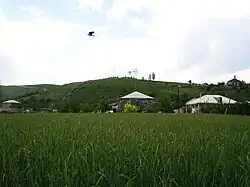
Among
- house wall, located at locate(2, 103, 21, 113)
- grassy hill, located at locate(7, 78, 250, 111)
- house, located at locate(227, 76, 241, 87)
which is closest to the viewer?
house wall, located at locate(2, 103, 21, 113)

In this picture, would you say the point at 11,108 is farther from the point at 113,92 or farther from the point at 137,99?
the point at 113,92

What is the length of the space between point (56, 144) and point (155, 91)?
221 ft

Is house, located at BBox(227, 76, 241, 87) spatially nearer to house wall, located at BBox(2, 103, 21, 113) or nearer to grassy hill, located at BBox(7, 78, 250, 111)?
grassy hill, located at BBox(7, 78, 250, 111)

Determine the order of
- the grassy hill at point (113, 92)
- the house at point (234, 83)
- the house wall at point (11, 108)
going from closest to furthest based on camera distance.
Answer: the house wall at point (11, 108), the grassy hill at point (113, 92), the house at point (234, 83)

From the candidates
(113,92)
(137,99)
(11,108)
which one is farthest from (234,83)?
(11,108)

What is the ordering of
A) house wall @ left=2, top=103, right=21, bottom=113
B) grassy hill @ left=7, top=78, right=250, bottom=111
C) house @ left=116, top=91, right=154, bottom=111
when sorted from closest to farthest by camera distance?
house wall @ left=2, top=103, right=21, bottom=113 → house @ left=116, top=91, right=154, bottom=111 → grassy hill @ left=7, top=78, right=250, bottom=111

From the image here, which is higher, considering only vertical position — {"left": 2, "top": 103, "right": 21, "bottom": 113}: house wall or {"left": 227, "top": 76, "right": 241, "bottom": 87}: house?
{"left": 227, "top": 76, "right": 241, "bottom": 87}: house

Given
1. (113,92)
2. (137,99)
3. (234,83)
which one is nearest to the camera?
(137,99)

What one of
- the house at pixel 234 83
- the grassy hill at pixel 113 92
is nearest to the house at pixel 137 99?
the grassy hill at pixel 113 92

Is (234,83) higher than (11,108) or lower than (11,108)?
higher

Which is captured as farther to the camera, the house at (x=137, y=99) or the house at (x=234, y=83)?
the house at (x=234, y=83)

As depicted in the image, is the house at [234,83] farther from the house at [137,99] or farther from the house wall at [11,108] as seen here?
the house wall at [11,108]

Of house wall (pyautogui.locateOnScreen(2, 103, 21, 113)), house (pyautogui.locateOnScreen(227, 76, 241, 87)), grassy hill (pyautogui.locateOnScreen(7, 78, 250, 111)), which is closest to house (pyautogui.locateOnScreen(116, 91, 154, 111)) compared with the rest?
grassy hill (pyautogui.locateOnScreen(7, 78, 250, 111))

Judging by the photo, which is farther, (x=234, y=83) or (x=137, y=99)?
(x=234, y=83)
